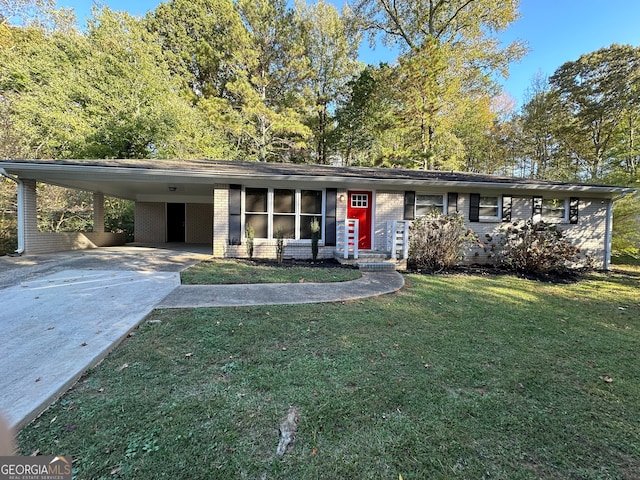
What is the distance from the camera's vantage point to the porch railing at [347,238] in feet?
26.5

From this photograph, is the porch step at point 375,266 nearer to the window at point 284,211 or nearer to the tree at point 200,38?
the window at point 284,211

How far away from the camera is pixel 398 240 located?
8305mm

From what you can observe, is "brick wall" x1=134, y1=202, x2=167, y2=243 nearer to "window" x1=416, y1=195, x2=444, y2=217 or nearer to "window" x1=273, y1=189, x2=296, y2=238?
"window" x1=273, y1=189, x2=296, y2=238

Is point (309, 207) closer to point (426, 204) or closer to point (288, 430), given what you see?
point (426, 204)

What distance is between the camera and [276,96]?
17375mm

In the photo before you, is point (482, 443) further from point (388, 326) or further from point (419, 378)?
point (388, 326)

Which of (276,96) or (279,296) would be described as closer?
(279,296)

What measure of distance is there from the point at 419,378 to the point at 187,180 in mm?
8050

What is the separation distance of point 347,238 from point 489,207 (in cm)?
526

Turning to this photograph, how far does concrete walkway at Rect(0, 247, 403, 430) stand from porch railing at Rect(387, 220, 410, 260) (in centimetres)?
114

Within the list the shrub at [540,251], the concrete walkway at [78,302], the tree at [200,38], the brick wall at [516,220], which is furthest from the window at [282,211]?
the tree at [200,38]

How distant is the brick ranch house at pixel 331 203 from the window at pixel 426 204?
0.03 metres

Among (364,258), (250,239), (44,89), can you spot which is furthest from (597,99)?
(44,89)

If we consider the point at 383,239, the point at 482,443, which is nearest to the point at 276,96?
the point at 383,239
